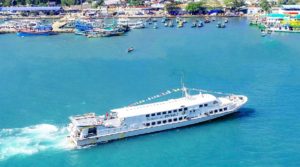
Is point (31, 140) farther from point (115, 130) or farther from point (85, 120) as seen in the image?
point (115, 130)

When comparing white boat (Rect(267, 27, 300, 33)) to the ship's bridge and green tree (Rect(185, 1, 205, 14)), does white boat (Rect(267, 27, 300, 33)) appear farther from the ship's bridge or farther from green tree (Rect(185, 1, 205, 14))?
the ship's bridge

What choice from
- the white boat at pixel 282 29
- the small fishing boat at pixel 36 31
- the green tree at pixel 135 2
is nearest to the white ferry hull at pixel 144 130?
the white boat at pixel 282 29

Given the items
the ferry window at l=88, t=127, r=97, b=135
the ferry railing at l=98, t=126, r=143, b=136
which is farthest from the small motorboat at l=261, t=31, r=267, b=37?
the ferry window at l=88, t=127, r=97, b=135

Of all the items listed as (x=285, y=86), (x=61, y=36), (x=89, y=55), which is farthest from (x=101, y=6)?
(x=285, y=86)

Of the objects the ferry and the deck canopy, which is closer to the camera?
the ferry

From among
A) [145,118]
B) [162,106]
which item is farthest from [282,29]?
[145,118]
